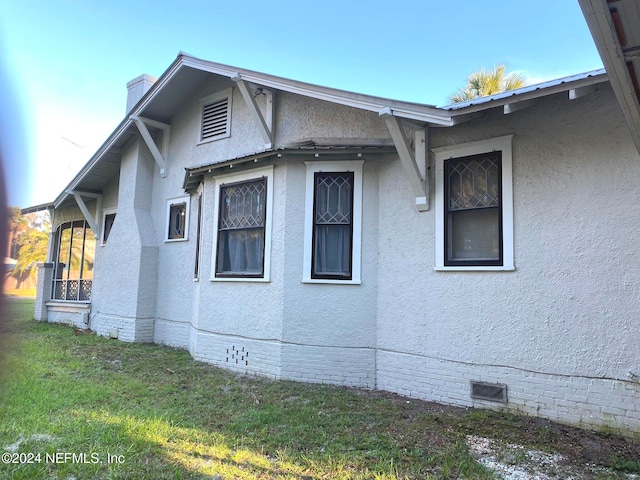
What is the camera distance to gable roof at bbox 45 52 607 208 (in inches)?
179

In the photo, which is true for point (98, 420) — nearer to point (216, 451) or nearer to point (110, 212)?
point (216, 451)

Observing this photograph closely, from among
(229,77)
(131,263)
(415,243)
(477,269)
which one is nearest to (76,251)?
(131,263)

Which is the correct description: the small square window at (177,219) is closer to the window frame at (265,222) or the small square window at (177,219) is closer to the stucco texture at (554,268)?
the window frame at (265,222)

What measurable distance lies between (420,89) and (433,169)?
16.6 meters

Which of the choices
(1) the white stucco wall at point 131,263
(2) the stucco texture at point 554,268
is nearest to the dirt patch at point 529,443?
(2) the stucco texture at point 554,268

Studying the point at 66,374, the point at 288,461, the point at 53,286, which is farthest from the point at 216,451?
the point at 53,286

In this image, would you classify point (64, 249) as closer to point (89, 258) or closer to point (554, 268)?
point (89, 258)

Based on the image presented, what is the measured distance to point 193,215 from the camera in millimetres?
9086

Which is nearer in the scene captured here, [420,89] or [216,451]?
[216,451]

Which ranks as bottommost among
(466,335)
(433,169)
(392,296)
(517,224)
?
(466,335)

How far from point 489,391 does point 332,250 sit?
275 cm

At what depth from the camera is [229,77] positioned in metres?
7.72

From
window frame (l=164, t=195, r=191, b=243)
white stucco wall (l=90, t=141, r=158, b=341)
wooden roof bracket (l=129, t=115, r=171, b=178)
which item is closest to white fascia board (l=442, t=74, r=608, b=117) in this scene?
window frame (l=164, t=195, r=191, b=243)

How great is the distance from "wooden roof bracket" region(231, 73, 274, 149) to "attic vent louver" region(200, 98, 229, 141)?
136cm
